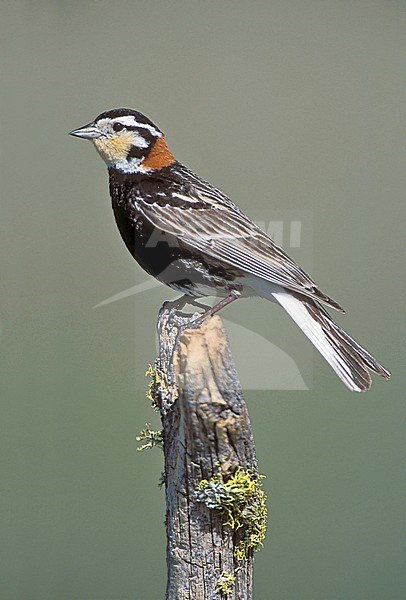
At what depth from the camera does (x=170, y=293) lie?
7.30 feet

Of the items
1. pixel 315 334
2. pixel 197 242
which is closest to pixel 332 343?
pixel 315 334

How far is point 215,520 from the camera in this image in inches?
73.6

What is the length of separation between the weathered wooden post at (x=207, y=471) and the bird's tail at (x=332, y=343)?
8.2 inches

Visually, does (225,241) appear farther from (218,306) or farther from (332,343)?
(332,343)

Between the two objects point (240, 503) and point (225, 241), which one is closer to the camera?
point (240, 503)

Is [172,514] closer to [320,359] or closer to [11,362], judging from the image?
[320,359]

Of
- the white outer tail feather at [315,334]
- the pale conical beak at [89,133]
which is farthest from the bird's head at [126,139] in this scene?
the white outer tail feather at [315,334]

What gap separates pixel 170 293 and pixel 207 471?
0.57 metres

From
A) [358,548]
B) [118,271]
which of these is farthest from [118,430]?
[358,548]

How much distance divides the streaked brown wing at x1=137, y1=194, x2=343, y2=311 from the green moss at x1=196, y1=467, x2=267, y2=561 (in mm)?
457

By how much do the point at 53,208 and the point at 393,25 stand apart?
3.54 feet

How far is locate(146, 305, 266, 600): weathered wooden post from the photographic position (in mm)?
1803

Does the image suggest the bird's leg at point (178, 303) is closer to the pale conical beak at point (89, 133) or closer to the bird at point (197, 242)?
the bird at point (197, 242)

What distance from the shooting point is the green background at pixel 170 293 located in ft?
7.38
